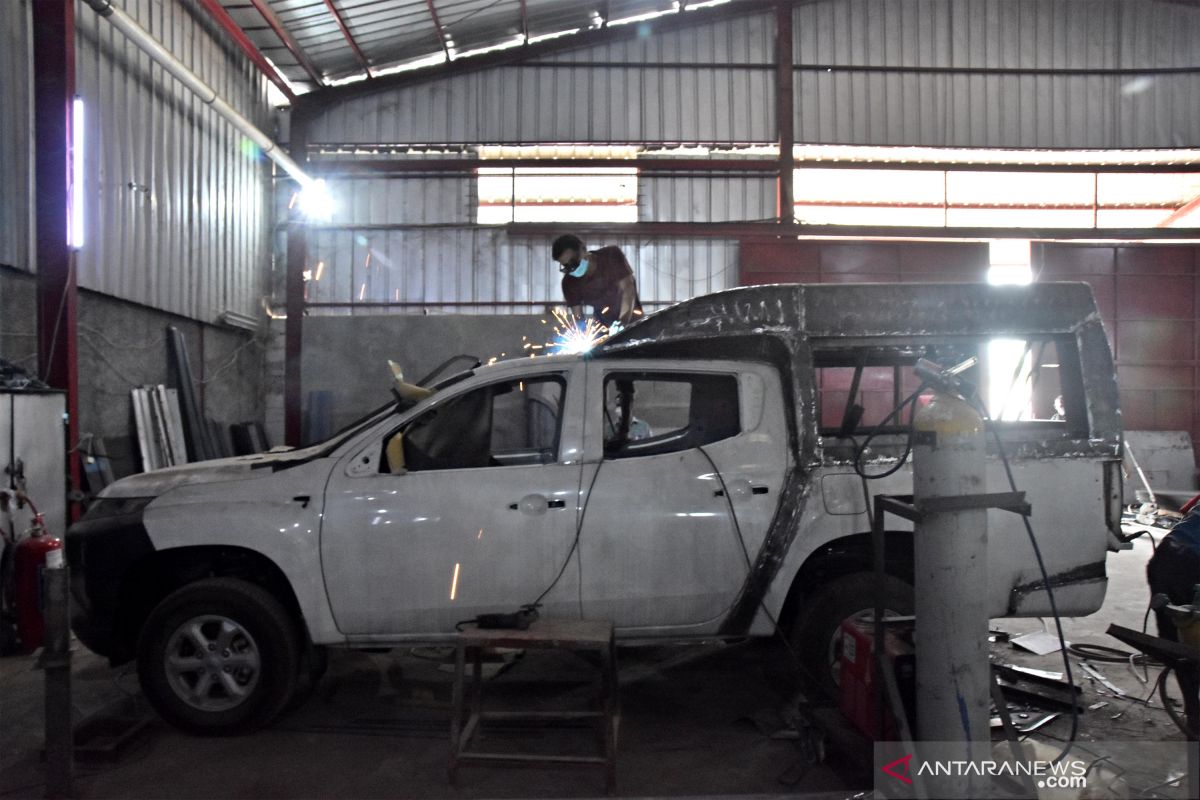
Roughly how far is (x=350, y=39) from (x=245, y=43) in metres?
1.74

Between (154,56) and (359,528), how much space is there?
7.27 m

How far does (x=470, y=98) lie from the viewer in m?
13.7

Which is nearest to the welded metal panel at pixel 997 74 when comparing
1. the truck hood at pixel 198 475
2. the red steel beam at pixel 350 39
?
the red steel beam at pixel 350 39

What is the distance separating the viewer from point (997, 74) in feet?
46.4

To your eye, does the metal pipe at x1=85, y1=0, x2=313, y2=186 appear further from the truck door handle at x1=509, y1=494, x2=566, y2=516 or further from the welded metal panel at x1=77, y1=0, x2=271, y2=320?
the truck door handle at x1=509, y1=494, x2=566, y2=516

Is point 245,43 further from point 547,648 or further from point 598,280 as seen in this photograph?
point 547,648

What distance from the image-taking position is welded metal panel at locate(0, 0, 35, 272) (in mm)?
6848

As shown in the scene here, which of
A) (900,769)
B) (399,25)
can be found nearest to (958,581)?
(900,769)

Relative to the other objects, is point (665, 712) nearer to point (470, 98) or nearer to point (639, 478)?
point (639, 478)

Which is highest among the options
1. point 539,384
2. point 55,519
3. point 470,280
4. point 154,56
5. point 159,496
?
point 154,56

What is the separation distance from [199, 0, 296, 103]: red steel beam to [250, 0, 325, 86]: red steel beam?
1.19ft

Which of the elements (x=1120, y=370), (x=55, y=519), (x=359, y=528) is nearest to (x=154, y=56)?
(x=55, y=519)

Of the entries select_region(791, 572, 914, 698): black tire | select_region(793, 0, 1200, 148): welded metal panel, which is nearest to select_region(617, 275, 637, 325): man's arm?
select_region(791, 572, 914, 698): black tire

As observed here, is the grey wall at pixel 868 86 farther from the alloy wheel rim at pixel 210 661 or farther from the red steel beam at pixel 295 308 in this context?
the alloy wheel rim at pixel 210 661
